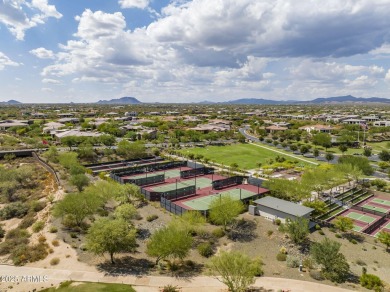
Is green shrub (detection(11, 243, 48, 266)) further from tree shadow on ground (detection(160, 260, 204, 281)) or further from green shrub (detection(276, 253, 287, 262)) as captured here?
green shrub (detection(276, 253, 287, 262))

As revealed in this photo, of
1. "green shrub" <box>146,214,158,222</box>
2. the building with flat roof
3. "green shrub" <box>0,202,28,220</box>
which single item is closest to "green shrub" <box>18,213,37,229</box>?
"green shrub" <box>0,202,28,220</box>

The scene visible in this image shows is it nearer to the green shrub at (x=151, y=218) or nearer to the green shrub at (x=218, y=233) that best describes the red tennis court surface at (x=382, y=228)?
the green shrub at (x=218, y=233)

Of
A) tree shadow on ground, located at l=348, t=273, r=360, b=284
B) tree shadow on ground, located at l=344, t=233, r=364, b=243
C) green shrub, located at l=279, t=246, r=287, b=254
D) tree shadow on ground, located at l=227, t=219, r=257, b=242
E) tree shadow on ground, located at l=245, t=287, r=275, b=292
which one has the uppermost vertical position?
tree shadow on ground, located at l=245, t=287, r=275, b=292

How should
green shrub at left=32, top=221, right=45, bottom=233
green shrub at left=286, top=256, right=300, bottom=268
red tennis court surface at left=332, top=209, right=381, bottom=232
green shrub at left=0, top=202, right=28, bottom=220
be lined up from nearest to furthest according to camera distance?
green shrub at left=286, top=256, right=300, bottom=268 → green shrub at left=32, top=221, right=45, bottom=233 → red tennis court surface at left=332, top=209, right=381, bottom=232 → green shrub at left=0, top=202, right=28, bottom=220

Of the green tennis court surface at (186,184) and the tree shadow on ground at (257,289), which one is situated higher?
the green tennis court surface at (186,184)

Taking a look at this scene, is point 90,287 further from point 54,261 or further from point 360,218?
point 360,218

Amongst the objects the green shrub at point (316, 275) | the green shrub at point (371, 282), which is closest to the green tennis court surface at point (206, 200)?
the green shrub at point (316, 275)
